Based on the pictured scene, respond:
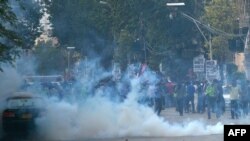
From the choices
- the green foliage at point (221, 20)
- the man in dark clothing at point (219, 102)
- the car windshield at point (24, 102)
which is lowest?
the man in dark clothing at point (219, 102)

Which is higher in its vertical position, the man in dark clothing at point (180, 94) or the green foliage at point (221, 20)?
the green foliage at point (221, 20)

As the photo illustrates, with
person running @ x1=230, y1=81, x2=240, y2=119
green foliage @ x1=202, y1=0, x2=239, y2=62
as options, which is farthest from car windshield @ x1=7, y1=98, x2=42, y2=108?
green foliage @ x1=202, y1=0, x2=239, y2=62

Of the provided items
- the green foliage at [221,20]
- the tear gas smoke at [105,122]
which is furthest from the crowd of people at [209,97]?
the green foliage at [221,20]

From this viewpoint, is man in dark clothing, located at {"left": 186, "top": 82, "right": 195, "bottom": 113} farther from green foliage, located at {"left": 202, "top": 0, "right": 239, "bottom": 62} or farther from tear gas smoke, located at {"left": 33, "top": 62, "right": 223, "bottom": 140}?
green foliage, located at {"left": 202, "top": 0, "right": 239, "bottom": 62}

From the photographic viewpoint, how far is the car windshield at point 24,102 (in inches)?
815

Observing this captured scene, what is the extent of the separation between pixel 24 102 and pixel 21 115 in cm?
89

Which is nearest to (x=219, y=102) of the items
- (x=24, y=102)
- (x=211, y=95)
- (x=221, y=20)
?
(x=211, y=95)

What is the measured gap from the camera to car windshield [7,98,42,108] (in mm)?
20703

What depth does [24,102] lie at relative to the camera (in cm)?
2089

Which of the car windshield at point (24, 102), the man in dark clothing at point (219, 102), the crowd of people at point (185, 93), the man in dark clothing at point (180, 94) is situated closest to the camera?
the car windshield at point (24, 102)

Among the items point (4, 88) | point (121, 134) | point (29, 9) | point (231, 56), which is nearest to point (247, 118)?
point (121, 134)

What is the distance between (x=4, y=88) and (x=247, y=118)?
944 centimetres

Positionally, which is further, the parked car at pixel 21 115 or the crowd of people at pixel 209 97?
the crowd of people at pixel 209 97

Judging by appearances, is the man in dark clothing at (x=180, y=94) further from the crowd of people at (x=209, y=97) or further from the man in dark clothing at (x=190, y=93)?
the man in dark clothing at (x=190, y=93)
